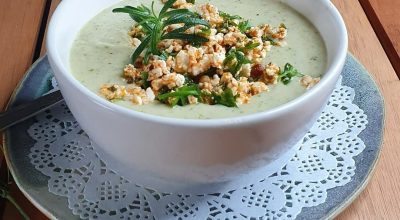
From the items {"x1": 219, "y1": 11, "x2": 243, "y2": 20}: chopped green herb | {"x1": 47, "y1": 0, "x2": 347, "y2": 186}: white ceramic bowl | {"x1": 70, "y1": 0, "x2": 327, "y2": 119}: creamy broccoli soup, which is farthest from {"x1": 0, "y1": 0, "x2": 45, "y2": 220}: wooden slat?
{"x1": 219, "y1": 11, "x2": 243, "y2": 20}: chopped green herb

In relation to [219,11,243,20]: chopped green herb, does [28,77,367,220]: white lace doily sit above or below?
below

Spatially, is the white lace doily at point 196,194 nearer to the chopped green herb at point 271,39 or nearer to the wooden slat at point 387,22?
the chopped green herb at point 271,39

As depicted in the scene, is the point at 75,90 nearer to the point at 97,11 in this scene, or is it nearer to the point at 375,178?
the point at 97,11

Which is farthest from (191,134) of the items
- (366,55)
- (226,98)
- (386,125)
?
(366,55)

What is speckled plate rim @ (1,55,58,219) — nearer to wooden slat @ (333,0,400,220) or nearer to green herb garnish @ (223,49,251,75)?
green herb garnish @ (223,49,251,75)

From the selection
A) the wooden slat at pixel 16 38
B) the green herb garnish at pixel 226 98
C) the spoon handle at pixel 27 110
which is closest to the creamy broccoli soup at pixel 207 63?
the green herb garnish at pixel 226 98

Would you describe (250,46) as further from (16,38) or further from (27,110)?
(16,38)

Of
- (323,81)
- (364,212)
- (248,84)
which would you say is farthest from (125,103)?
(364,212)

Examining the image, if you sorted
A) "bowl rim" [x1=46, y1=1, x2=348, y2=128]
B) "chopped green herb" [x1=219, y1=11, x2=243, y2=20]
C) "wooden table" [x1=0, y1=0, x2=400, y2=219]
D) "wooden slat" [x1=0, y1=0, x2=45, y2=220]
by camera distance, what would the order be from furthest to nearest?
"wooden slat" [x1=0, y1=0, x2=45, y2=220], "chopped green herb" [x1=219, y1=11, x2=243, y2=20], "wooden table" [x1=0, y1=0, x2=400, y2=219], "bowl rim" [x1=46, y1=1, x2=348, y2=128]
